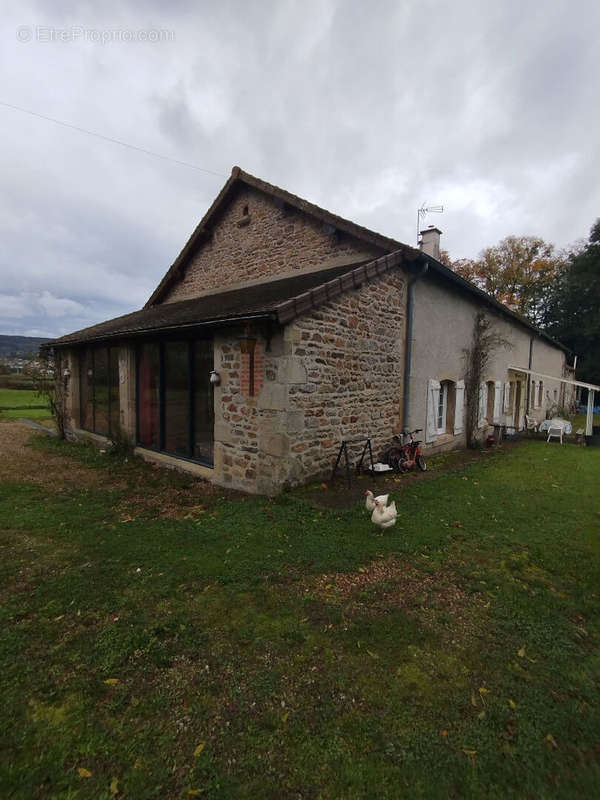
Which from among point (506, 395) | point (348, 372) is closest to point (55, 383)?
point (348, 372)

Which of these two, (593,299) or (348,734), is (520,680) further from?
(593,299)

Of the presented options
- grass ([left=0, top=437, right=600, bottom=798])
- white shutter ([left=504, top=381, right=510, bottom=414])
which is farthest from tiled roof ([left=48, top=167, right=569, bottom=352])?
grass ([left=0, top=437, right=600, bottom=798])

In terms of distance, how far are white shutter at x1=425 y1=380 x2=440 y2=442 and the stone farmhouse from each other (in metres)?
0.05

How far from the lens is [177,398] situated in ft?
26.6

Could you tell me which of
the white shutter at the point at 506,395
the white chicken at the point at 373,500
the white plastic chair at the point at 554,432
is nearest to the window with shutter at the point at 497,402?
the white shutter at the point at 506,395

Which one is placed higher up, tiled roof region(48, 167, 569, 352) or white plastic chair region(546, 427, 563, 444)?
tiled roof region(48, 167, 569, 352)

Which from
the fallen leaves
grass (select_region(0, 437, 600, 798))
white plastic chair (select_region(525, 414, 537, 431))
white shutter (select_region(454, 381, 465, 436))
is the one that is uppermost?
white shutter (select_region(454, 381, 465, 436))

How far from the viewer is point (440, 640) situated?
9.51 ft

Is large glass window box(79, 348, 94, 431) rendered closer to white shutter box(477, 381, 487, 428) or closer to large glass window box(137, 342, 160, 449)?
large glass window box(137, 342, 160, 449)

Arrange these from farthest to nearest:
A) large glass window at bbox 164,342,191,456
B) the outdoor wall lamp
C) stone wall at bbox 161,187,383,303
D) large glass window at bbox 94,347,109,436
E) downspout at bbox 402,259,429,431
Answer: large glass window at bbox 94,347,109,436, stone wall at bbox 161,187,383,303, downspout at bbox 402,259,429,431, large glass window at bbox 164,342,191,456, the outdoor wall lamp

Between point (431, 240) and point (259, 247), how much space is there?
5255 mm

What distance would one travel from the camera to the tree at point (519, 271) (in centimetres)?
2956

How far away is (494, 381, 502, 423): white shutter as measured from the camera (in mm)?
13180

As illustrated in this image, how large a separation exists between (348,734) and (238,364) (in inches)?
205
